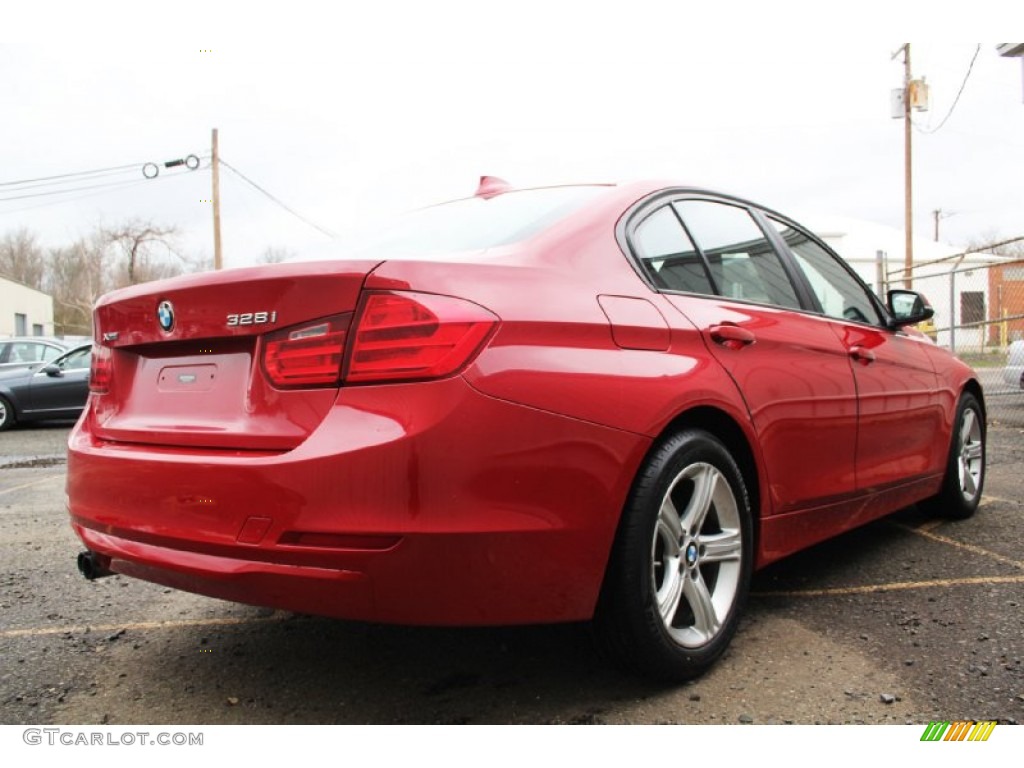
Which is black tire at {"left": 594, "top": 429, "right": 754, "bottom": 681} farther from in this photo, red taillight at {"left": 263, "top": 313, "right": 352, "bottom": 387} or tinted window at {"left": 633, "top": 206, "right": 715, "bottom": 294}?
red taillight at {"left": 263, "top": 313, "right": 352, "bottom": 387}

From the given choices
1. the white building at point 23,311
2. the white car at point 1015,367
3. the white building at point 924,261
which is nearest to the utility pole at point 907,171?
the white building at point 924,261

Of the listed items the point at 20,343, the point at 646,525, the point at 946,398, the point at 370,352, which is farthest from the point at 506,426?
the point at 20,343

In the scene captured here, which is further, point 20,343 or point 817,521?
point 20,343

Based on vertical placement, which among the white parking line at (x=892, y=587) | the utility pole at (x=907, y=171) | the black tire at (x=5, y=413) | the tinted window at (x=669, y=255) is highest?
the utility pole at (x=907, y=171)

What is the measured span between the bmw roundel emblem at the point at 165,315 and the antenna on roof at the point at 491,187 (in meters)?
1.27

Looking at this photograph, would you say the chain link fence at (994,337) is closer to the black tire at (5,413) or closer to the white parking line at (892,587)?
the white parking line at (892,587)

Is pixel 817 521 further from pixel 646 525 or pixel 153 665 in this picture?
pixel 153 665

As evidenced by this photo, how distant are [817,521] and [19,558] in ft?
12.1

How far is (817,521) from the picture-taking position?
2.98 metres

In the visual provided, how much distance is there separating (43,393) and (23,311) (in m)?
46.2

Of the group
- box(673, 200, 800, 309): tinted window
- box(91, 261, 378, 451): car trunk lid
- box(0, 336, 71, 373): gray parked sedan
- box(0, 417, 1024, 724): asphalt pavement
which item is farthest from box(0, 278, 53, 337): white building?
box(673, 200, 800, 309): tinted window

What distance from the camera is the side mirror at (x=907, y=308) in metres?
3.79

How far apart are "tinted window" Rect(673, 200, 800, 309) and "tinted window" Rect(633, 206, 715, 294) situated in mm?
77

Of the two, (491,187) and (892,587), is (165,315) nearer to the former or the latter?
(491,187)
